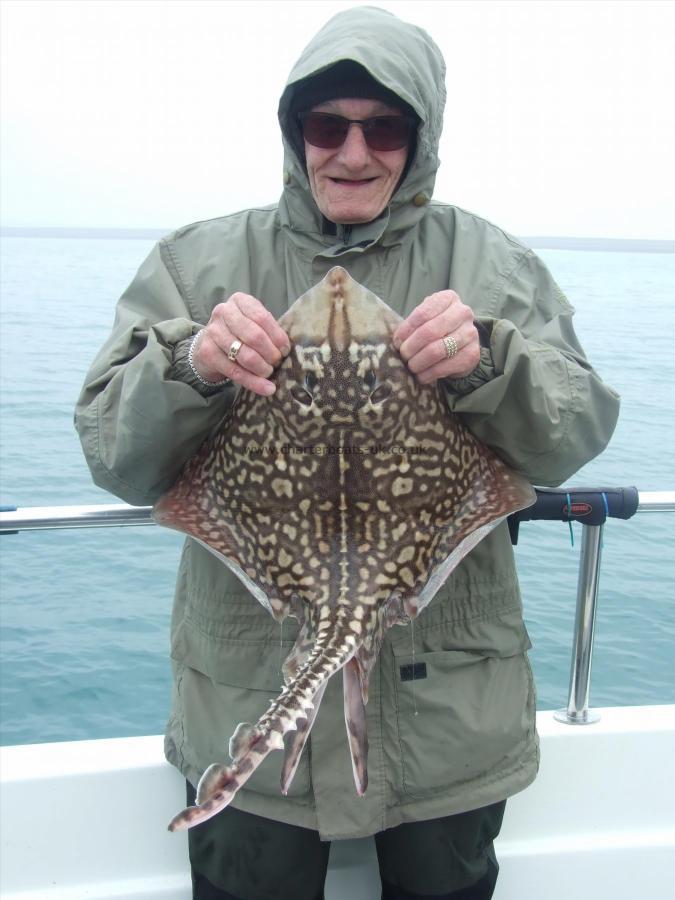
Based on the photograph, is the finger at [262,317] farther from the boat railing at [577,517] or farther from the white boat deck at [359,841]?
the white boat deck at [359,841]

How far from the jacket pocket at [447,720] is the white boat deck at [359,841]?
0.90 m

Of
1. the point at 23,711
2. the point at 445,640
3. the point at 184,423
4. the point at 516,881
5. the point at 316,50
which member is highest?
the point at 316,50

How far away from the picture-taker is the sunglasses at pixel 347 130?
2.47 metres

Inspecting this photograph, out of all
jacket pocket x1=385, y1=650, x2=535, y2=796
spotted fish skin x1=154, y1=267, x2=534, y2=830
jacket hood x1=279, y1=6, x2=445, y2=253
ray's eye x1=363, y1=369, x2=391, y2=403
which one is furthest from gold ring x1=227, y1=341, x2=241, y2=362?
jacket pocket x1=385, y1=650, x2=535, y2=796

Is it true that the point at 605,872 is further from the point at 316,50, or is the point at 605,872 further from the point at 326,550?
the point at 316,50

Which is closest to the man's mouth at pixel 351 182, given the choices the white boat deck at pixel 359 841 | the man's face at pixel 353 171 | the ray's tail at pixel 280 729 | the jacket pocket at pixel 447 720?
the man's face at pixel 353 171

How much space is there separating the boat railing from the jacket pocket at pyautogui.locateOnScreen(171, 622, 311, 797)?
61cm

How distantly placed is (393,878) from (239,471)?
1.42 metres

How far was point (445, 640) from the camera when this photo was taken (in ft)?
8.10

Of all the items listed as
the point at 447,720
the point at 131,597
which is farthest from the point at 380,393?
the point at 131,597

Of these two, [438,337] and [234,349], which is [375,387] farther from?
[234,349]

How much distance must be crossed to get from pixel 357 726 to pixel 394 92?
1.75 m

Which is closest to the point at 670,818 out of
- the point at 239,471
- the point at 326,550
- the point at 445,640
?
the point at 445,640

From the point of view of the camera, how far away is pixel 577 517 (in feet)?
10.1
